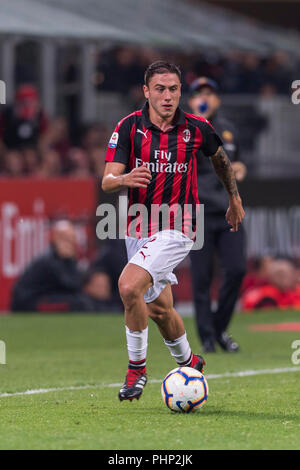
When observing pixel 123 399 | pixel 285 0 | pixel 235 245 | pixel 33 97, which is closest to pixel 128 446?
pixel 123 399

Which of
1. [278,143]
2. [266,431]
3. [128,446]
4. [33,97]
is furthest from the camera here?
[278,143]

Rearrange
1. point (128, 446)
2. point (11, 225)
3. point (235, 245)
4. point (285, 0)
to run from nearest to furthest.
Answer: point (128, 446) → point (235, 245) → point (11, 225) → point (285, 0)

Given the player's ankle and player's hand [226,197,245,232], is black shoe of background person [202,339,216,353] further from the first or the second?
the player's ankle

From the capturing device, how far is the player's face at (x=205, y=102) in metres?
10.7

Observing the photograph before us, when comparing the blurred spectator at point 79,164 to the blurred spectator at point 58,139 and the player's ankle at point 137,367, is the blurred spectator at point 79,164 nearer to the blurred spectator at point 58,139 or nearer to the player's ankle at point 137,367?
the blurred spectator at point 58,139

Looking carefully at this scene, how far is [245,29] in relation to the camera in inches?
846

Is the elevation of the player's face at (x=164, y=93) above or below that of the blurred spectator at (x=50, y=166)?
above

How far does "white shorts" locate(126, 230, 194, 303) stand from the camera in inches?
272

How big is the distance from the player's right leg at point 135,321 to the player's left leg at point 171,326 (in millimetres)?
164

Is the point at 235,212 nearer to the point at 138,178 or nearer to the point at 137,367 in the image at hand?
the point at 138,178

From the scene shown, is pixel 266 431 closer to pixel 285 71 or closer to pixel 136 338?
pixel 136 338

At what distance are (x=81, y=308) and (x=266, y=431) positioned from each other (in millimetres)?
10004

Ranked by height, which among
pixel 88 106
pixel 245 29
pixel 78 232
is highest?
pixel 245 29

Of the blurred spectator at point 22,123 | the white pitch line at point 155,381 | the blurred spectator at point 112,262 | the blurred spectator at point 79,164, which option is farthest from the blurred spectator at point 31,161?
the white pitch line at point 155,381
